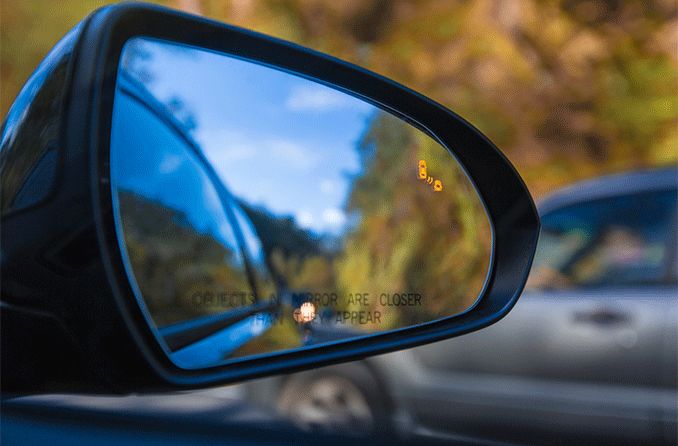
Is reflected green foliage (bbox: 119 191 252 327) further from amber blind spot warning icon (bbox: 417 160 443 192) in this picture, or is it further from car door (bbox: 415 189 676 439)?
car door (bbox: 415 189 676 439)

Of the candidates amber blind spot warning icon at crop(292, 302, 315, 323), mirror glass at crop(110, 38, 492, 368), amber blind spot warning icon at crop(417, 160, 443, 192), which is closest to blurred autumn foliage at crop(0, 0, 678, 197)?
mirror glass at crop(110, 38, 492, 368)

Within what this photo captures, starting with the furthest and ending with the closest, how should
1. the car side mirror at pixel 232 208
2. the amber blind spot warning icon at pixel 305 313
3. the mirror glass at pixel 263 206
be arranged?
1. the amber blind spot warning icon at pixel 305 313
2. the mirror glass at pixel 263 206
3. the car side mirror at pixel 232 208

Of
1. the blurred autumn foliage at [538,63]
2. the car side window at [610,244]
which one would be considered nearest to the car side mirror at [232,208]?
the car side window at [610,244]

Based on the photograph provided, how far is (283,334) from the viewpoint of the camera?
1.87m

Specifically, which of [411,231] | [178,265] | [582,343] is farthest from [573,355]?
[178,265]

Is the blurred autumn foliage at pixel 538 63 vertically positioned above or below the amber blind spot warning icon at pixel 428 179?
above

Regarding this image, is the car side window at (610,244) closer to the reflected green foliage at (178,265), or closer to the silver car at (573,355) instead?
the silver car at (573,355)

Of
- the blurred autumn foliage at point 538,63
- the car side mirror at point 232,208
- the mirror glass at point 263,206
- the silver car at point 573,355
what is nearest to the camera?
the car side mirror at point 232,208

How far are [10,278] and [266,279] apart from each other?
1.14m

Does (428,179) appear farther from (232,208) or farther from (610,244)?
(610,244)

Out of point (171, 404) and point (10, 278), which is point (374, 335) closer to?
point (10, 278)

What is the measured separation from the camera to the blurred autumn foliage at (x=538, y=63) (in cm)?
754

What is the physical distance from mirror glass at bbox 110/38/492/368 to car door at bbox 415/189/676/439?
187 centimetres

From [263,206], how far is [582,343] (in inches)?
106
